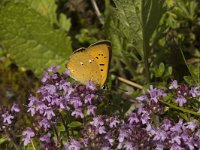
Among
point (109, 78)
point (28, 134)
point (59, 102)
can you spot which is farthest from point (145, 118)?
point (109, 78)

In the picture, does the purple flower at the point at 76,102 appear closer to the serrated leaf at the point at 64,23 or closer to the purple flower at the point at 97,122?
the purple flower at the point at 97,122

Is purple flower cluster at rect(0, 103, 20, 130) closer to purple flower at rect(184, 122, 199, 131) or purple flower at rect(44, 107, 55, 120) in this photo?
purple flower at rect(44, 107, 55, 120)

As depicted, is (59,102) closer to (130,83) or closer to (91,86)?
(91,86)

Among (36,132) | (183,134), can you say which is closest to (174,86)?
(183,134)

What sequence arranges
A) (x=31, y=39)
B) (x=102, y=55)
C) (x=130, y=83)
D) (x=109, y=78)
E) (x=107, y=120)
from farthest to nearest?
(x=31, y=39)
(x=130, y=83)
(x=109, y=78)
(x=102, y=55)
(x=107, y=120)

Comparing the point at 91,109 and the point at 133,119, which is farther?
the point at 91,109

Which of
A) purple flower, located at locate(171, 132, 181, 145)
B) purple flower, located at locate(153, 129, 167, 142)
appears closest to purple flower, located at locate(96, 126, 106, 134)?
purple flower, located at locate(153, 129, 167, 142)
